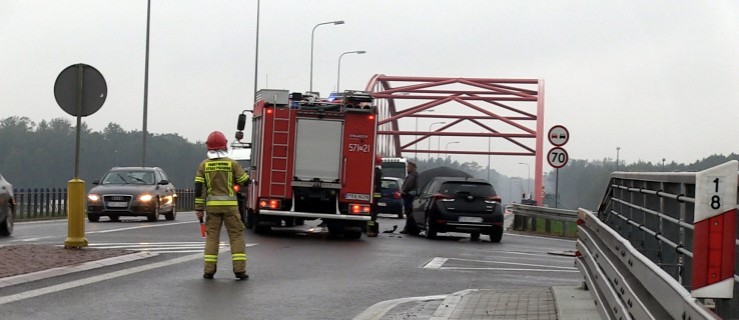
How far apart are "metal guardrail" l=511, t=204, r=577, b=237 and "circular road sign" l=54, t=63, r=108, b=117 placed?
61.7 feet

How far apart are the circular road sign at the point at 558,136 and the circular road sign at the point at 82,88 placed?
53.5 ft

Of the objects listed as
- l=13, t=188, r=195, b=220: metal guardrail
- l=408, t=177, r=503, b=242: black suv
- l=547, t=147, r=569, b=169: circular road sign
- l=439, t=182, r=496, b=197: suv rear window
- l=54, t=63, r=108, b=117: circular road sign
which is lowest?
l=13, t=188, r=195, b=220: metal guardrail

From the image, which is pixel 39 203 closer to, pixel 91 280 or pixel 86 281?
pixel 91 280

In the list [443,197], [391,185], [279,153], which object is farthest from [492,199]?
[391,185]

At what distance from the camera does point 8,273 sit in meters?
13.3

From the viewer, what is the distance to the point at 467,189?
1101 inches

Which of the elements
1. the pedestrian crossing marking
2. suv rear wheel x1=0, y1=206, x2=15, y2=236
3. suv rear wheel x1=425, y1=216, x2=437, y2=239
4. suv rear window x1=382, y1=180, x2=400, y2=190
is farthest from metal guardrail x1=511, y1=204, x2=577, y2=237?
suv rear wheel x1=0, y1=206, x2=15, y2=236

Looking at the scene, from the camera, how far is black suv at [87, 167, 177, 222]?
101 ft

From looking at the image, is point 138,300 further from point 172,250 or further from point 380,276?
point 172,250

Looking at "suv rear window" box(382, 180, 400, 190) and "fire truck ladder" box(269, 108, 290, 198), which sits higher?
"fire truck ladder" box(269, 108, 290, 198)

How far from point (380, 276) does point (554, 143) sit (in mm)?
16552

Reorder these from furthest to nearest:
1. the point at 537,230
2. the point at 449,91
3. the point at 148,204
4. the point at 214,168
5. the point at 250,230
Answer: the point at 449,91 < the point at 537,230 < the point at 148,204 < the point at 250,230 < the point at 214,168

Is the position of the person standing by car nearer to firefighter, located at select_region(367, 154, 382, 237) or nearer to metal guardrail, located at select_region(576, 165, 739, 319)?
firefighter, located at select_region(367, 154, 382, 237)

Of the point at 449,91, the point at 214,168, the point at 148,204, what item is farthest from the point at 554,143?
the point at 449,91
